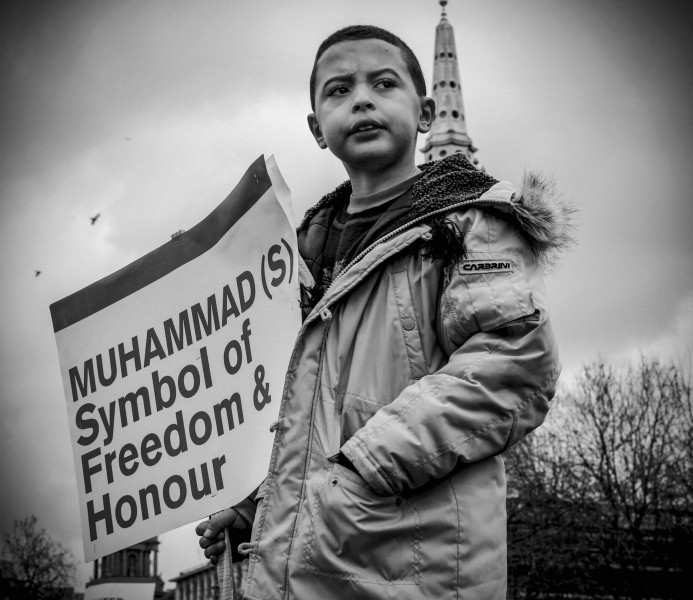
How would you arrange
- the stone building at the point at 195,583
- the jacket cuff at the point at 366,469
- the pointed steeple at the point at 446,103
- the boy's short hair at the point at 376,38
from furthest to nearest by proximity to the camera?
the stone building at the point at 195,583 < the pointed steeple at the point at 446,103 < the boy's short hair at the point at 376,38 < the jacket cuff at the point at 366,469

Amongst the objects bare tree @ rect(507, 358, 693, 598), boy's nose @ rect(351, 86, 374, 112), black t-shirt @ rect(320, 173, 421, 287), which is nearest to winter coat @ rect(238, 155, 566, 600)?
black t-shirt @ rect(320, 173, 421, 287)

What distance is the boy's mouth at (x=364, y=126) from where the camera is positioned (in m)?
2.80

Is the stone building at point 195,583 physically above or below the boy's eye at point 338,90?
below

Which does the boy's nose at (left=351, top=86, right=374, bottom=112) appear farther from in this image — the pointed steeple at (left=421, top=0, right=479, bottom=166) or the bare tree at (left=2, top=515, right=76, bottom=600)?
the pointed steeple at (left=421, top=0, right=479, bottom=166)

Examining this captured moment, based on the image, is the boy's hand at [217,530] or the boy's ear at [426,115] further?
the boy's ear at [426,115]

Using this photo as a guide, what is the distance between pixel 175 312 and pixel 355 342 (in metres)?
0.97

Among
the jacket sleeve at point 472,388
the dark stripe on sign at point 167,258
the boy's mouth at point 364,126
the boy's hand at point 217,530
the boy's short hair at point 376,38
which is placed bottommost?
the boy's hand at point 217,530

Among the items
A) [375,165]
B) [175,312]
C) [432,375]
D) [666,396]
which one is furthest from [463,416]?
[666,396]

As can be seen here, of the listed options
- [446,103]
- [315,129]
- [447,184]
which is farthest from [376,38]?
[446,103]

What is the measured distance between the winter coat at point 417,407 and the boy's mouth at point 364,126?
A: 345 mm

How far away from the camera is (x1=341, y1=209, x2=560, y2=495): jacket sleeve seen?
2076mm

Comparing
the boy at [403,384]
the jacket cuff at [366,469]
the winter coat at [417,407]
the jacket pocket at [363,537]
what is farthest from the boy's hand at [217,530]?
the jacket cuff at [366,469]

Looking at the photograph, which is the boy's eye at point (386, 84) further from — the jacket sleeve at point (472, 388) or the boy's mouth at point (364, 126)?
the jacket sleeve at point (472, 388)

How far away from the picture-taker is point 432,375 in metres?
2.21
